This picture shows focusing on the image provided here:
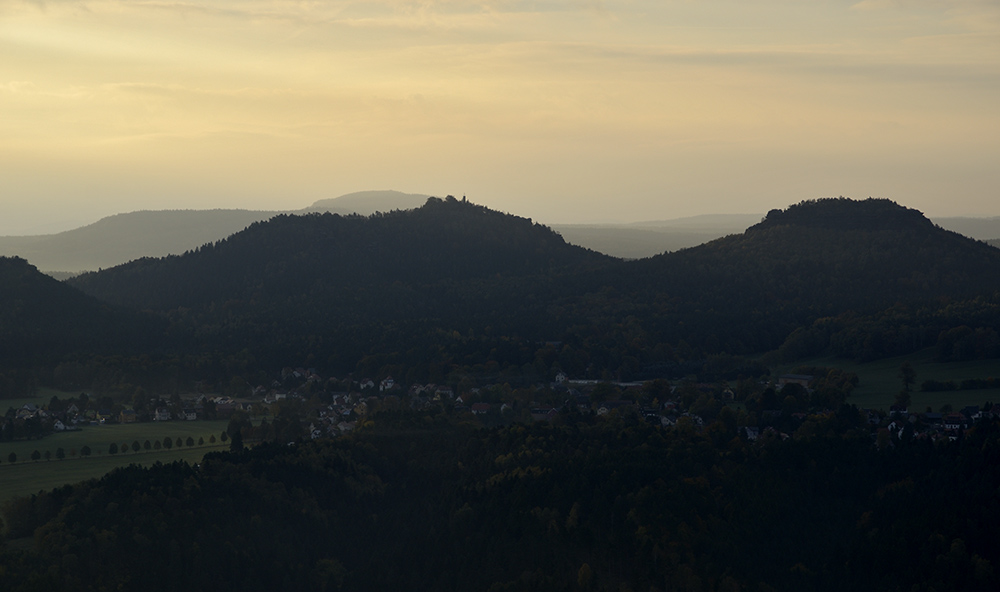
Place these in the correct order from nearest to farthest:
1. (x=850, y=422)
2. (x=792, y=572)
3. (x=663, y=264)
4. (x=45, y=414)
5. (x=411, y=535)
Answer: (x=792, y=572), (x=411, y=535), (x=850, y=422), (x=45, y=414), (x=663, y=264)

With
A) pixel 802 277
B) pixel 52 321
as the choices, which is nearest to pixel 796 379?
pixel 802 277

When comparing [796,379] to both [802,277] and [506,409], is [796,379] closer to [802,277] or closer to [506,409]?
[506,409]

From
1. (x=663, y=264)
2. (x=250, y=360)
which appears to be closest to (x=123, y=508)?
(x=250, y=360)

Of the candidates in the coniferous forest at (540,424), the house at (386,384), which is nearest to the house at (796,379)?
the coniferous forest at (540,424)

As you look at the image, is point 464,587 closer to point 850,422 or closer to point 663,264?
point 850,422

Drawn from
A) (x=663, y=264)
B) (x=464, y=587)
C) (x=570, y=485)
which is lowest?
(x=464, y=587)

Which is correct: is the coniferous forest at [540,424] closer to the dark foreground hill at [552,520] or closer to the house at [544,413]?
the dark foreground hill at [552,520]
